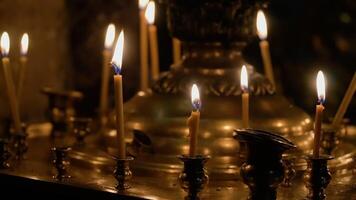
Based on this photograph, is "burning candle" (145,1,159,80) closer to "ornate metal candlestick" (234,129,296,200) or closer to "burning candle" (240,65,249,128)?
"burning candle" (240,65,249,128)

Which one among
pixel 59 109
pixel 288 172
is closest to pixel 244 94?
pixel 288 172

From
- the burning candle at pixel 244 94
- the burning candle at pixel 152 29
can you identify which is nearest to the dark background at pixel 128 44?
the burning candle at pixel 152 29

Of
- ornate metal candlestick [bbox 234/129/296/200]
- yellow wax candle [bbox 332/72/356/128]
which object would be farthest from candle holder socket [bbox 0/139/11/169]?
yellow wax candle [bbox 332/72/356/128]

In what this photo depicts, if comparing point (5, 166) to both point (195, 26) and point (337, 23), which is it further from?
point (337, 23)

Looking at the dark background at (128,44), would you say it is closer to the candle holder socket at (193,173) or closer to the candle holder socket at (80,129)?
the candle holder socket at (80,129)

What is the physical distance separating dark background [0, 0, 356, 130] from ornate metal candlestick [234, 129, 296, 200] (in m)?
1.15

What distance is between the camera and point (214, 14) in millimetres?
1700

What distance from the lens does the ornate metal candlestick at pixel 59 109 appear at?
6.79 feet

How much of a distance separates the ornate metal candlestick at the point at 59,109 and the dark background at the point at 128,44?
0.23m

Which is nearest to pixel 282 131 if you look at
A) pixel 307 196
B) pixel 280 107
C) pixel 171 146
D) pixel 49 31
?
pixel 280 107

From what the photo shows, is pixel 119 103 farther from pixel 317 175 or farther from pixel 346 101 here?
pixel 346 101

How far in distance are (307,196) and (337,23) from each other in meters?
1.12

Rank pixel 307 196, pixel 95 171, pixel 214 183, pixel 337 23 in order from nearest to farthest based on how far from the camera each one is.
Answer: pixel 307 196 < pixel 214 183 < pixel 95 171 < pixel 337 23

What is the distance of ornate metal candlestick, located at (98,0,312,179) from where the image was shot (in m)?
1.65
